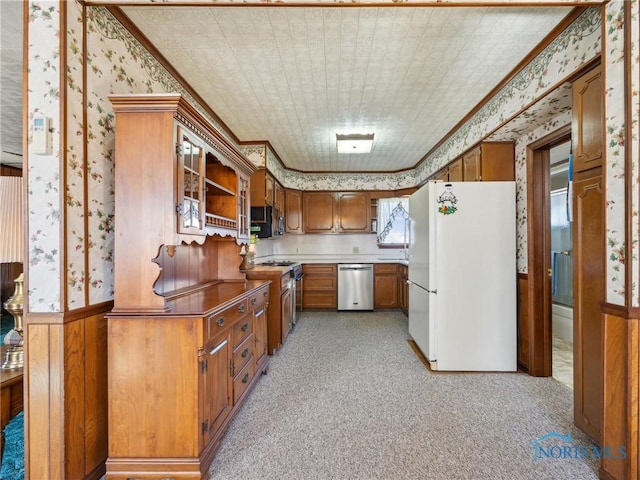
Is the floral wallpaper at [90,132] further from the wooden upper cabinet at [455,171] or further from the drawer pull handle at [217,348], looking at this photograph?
the wooden upper cabinet at [455,171]

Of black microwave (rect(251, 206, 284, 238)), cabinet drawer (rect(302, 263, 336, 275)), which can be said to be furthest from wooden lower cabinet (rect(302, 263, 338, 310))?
black microwave (rect(251, 206, 284, 238))

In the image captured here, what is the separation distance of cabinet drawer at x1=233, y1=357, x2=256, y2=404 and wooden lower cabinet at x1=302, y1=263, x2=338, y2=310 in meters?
2.93

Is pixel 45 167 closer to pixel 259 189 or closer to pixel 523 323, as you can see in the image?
pixel 259 189

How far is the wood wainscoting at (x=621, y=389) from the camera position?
1.39m

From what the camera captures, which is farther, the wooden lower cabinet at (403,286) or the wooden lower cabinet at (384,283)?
the wooden lower cabinet at (384,283)

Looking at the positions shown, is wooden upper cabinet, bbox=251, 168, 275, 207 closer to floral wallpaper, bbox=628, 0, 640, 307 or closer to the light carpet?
the light carpet

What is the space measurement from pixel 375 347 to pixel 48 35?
3602mm

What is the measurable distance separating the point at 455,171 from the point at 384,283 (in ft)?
7.83

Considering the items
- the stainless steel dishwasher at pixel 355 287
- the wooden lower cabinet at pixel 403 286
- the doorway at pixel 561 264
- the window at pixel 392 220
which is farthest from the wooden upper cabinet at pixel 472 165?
the stainless steel dishwasher at pixel 355 287

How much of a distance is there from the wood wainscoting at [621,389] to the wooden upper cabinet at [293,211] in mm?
4567

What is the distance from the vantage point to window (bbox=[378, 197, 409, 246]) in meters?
5.49

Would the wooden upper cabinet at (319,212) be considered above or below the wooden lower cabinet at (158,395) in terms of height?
above

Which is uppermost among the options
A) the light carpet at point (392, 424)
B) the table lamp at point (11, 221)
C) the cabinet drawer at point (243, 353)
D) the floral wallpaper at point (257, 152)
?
the floral wallpaper at point (257, 152)

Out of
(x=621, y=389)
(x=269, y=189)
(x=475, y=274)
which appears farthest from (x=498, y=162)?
(x=269, y=189)
